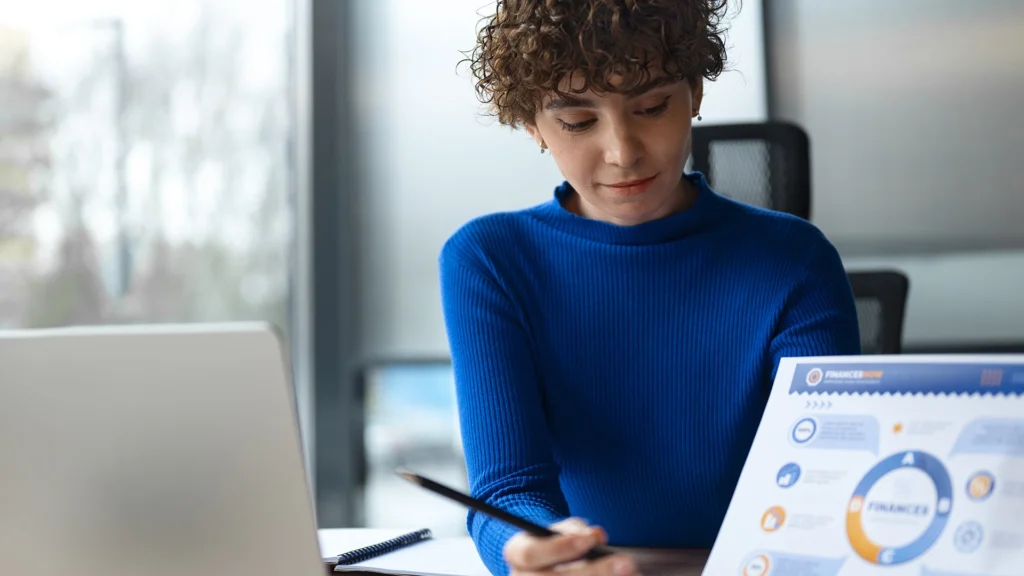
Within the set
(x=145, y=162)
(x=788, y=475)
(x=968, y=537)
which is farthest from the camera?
(x=145, y=162)

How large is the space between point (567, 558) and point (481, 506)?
91 millimetres

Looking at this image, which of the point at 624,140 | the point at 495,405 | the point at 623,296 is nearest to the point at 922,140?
the point at 623,296

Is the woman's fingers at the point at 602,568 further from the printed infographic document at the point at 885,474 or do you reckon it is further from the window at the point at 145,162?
the window at the point at 145,162

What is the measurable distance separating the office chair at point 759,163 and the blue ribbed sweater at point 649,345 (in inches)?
26.5

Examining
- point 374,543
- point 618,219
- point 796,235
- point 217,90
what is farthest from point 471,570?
point 217,90

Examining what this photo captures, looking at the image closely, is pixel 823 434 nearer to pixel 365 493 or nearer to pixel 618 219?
pixel 618 219

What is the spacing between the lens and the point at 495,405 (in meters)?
1.19

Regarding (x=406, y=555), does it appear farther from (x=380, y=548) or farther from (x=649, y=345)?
(x=649, y=345)

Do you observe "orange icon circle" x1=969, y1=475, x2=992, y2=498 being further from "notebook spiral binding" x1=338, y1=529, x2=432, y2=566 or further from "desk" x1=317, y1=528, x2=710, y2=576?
"notebook spiral binding" x1=338, y1=529, x2=432, y2=566

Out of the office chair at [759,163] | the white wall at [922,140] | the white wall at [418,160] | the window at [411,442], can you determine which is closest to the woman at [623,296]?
the office chair at [759,163]

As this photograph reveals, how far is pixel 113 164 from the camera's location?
2.82m

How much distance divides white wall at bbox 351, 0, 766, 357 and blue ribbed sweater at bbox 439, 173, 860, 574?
167 cm

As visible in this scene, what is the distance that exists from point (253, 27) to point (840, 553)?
2.67 meters

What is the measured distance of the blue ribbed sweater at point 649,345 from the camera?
1236mm
